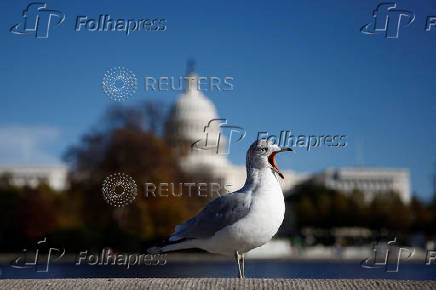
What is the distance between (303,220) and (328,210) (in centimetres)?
197

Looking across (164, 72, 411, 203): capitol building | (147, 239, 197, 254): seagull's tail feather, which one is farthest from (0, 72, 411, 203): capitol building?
(147, 239, 197, 254): seagull's tail feather

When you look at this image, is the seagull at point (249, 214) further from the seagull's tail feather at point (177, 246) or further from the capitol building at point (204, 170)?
the capitol building at point (204, 170)

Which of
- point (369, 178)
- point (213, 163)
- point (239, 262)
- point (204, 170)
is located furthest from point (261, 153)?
point (369, 178)

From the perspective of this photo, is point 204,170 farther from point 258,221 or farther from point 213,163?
point 258,221

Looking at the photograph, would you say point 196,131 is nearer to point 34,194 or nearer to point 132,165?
point 34,194

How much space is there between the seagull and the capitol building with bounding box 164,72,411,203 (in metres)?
1.18

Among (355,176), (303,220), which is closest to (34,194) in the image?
(303,220)

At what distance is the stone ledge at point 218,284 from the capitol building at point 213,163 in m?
1.56

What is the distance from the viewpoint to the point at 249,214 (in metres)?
6.68

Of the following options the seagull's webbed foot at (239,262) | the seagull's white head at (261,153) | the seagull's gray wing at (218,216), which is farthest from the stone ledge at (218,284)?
the seagull's white head at (261,153)

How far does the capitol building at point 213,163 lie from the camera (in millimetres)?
29170

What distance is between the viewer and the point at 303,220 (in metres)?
54.4

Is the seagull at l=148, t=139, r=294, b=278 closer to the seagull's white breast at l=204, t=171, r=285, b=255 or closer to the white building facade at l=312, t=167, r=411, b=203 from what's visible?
the seagull's white breast at l=204, t=171, r=285, b=255

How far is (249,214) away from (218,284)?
0.66 meters
